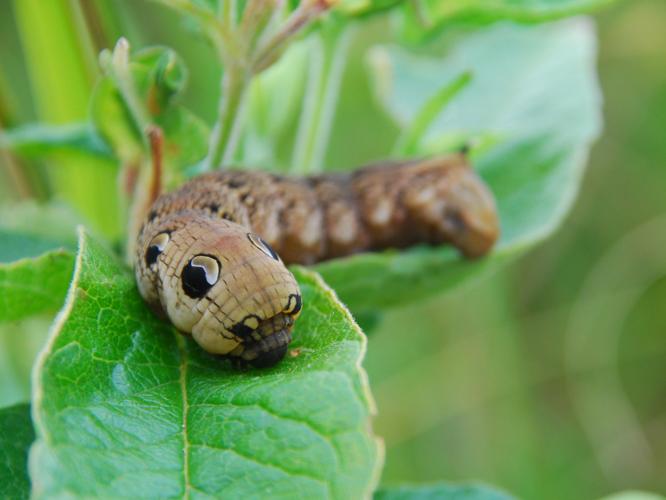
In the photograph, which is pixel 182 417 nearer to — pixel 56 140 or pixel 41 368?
pixel 41 368

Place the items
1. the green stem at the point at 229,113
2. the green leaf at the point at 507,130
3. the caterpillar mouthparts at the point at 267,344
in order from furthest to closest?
the green leaf at the point at 507,130 → the green stem at the point at 229,113 → the caterpillar mouthparts at the point at 267,344

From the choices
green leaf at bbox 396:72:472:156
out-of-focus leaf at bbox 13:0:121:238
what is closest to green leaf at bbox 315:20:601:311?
green leaf at bbox 396:72:472:156

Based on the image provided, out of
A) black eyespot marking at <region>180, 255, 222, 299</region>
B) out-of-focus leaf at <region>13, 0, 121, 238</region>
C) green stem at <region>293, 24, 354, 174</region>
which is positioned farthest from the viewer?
out-of-focus leaf at <region>13, 0, 121, 238</region>

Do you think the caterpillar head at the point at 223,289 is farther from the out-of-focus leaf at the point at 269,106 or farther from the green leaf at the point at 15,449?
the out-of-focus leaf at the point at 269,106

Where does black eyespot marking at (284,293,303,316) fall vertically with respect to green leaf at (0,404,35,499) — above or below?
above

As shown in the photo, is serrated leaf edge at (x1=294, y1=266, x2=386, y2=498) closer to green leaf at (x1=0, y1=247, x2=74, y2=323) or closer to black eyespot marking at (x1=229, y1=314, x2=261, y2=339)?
black eyespot marking at (x1=229, y1=314, x2=261, y2=339)

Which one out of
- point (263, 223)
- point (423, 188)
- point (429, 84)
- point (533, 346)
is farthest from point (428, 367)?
point (263, 223)

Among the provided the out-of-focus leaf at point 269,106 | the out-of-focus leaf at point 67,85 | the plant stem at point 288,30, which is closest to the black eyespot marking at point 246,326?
the plant stem at point 288,30
